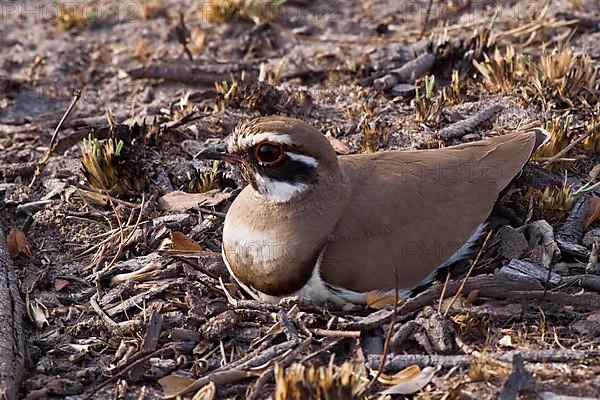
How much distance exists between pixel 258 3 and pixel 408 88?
2304 mm

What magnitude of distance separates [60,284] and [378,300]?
76.6 inches

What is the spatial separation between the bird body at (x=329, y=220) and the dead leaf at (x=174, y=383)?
28.7 inches

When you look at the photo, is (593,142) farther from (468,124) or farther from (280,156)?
(280,156)

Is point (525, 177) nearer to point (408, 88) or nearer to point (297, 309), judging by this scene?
point (408, 88)

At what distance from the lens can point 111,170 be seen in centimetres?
619

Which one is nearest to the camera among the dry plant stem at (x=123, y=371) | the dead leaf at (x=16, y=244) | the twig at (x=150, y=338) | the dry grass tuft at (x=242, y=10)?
the dry plant stem at (x=123, y=371)

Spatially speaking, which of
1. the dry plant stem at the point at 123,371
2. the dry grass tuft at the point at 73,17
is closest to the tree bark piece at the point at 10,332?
the dry plant stem at the point at 123,371

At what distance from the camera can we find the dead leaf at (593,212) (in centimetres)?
559

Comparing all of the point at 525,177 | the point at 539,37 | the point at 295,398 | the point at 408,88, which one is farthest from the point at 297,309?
the point at 539,37

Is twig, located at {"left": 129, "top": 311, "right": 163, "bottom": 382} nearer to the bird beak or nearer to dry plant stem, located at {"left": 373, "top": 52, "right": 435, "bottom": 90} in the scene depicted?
the bird beak

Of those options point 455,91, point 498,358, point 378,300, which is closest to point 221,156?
point 378,300

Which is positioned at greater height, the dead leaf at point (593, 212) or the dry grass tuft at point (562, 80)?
the dry grass tuft at point (562, 80)

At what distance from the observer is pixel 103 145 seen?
6340 millimetres

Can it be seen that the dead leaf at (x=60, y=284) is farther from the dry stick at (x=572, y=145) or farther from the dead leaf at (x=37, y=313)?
the dry stick at (x=572, y=145)
